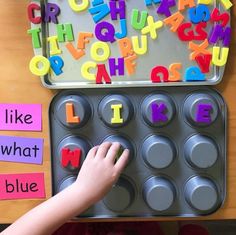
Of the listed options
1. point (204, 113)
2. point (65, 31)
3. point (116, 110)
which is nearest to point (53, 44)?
point (65, 31)

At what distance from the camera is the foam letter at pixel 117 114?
556 millimetres

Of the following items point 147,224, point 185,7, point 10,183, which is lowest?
point 147,224

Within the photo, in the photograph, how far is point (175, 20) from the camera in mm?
549

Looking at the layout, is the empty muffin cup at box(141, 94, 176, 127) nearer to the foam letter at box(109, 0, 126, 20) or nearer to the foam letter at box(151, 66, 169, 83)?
the foam letter at box(151, 66, 169, 83)

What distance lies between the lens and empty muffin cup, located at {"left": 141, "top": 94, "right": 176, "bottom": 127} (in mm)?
555

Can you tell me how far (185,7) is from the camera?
55cm

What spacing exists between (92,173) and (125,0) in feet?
0.79

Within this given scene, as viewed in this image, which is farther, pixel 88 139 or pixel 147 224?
pixel 147 224

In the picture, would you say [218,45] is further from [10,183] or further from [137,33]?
[10,183]

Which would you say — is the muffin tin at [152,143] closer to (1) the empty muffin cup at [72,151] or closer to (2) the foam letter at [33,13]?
(1) the empty muffin cup at [72,151]

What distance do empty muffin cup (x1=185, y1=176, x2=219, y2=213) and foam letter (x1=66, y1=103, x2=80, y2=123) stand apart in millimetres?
188

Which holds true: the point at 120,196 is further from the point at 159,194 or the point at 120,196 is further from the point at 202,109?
the point at 202,109

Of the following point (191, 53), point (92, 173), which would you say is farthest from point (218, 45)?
point (92, 173)

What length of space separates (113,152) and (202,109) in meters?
0.14
